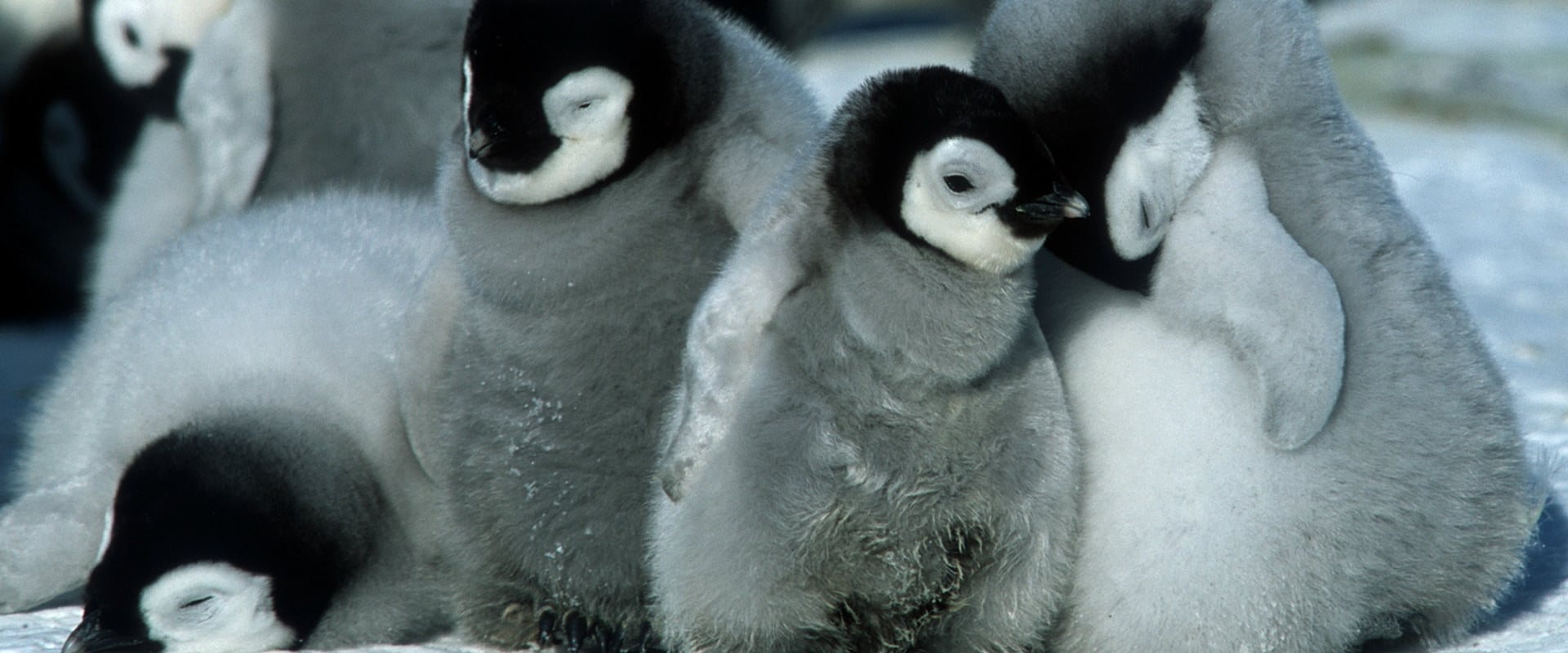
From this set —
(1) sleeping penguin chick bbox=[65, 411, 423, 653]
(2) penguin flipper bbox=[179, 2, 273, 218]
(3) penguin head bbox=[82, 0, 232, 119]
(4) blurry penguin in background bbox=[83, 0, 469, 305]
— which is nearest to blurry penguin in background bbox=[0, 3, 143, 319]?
(3) penguin head bbox=[82, 0, 232, 119]

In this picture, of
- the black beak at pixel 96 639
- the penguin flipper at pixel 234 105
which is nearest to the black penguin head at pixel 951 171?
the black beak at pixel 96 639

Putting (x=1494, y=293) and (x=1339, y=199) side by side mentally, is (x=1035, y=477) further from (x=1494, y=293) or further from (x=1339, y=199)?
(x=1494, y=293)

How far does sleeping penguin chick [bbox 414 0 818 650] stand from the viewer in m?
1.86

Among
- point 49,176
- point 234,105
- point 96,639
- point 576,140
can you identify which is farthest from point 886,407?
point 49,176

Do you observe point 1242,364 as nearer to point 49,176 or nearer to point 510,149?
point 510,149

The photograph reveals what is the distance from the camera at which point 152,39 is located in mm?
3197

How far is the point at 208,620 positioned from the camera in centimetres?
194

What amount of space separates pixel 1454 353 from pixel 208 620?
4.55 ft

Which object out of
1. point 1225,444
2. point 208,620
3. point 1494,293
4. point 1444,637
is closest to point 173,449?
point 208,620

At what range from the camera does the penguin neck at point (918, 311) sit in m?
1.63

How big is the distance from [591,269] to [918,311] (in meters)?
0.44

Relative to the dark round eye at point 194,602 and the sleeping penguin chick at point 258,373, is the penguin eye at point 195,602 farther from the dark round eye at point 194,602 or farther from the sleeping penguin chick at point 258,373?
the sleeping penguin chick at point 258,373

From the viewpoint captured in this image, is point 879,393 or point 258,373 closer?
point 879,393

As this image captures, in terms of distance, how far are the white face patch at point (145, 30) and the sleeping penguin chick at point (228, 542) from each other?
4.37 ft
